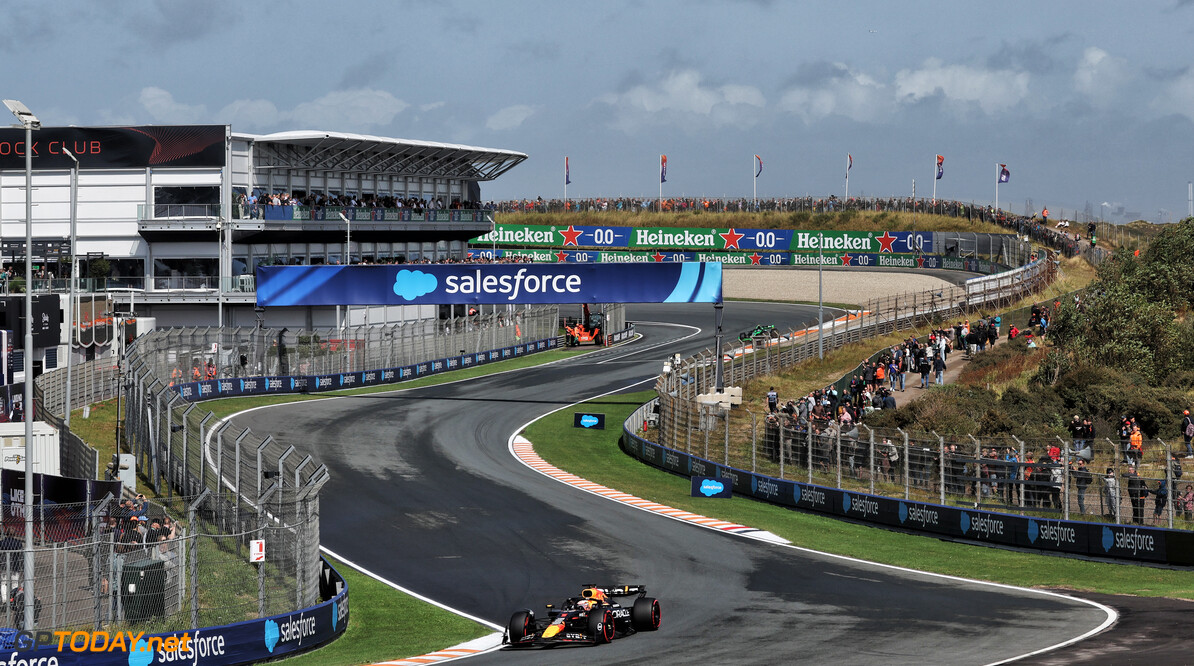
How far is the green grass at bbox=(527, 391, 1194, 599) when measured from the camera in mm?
22848

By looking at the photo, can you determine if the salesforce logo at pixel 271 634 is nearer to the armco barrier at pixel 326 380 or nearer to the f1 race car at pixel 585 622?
the f1 race car at pixel 585 622

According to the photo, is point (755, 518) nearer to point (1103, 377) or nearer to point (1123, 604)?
point (1123, 604)

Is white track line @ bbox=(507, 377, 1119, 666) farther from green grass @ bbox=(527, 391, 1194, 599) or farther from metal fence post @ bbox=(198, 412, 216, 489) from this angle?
metal fence post @ bbox=(198, 412, 216, 489)

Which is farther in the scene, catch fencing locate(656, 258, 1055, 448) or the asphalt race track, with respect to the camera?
catch fencing locate(656, 258, 1055, 448)

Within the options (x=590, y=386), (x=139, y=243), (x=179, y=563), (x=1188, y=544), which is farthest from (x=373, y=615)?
(x=139, y=243)

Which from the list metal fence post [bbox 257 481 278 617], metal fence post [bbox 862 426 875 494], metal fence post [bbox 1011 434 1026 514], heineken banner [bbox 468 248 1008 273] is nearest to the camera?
metal fence post [bbox 257 481 278 617]

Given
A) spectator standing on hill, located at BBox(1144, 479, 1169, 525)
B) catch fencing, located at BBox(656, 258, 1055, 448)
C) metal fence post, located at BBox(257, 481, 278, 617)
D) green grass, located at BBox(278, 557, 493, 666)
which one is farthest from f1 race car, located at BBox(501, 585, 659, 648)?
catch fencing, located at BBox(656, 258, 1055, 448)

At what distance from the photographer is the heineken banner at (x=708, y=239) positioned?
89062 mm

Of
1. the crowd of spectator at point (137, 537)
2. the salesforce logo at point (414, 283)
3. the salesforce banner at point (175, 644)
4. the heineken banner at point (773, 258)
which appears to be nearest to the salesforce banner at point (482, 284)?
the salesforce logo at point (414, 283)

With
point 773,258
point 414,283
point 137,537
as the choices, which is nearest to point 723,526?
point 137,537

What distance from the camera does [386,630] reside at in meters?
20.0

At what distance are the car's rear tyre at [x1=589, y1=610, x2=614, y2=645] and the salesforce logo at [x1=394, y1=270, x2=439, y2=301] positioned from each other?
91.9ft

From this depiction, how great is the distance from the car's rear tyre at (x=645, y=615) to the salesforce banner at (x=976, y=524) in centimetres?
1075

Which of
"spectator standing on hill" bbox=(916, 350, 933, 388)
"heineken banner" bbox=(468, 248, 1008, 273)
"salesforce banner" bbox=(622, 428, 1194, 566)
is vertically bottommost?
"salesforce banner" bbox=(622, 428, 1194, 566)
